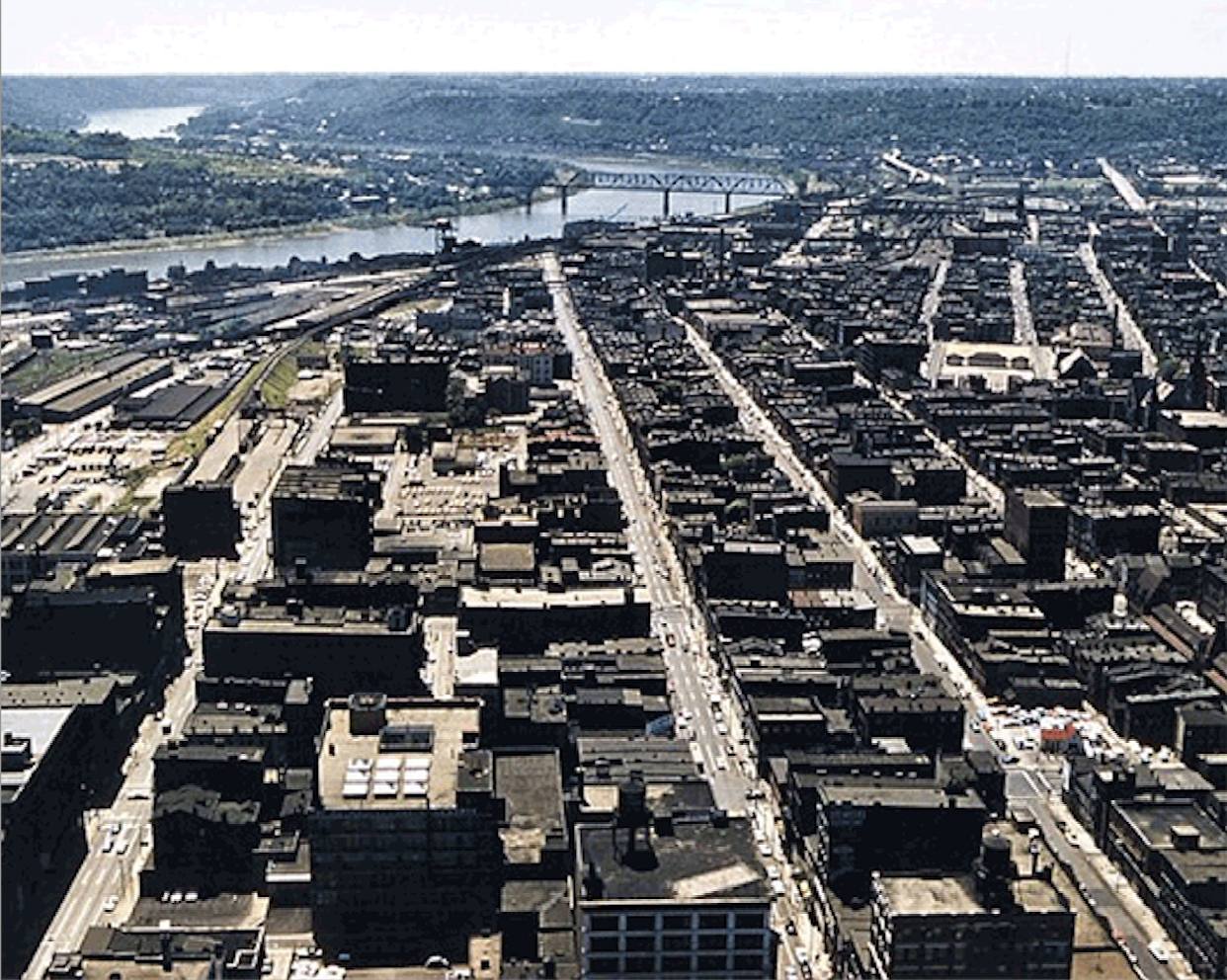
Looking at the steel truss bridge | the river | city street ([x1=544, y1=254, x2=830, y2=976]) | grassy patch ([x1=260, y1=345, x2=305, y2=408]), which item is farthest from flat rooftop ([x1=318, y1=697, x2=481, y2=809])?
the river

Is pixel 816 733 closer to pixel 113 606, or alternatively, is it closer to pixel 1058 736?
pixel 1058 736

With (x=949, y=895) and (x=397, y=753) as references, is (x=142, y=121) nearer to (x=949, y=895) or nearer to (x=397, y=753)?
(x=397, y=753)

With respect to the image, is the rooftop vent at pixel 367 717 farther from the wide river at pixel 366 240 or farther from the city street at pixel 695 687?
the wide river at pixel 366 240

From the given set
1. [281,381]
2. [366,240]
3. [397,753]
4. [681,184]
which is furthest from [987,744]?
[681,184]

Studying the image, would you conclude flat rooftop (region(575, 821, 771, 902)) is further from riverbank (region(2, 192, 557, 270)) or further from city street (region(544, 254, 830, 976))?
riverbank (region(2, 192, 557, 270))

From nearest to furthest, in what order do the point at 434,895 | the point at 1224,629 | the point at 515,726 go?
the point at 434,895
the point at 515,726
the point at 1224,629

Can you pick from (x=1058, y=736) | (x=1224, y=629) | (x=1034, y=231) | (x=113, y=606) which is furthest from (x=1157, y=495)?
(x=1034, y=231)
